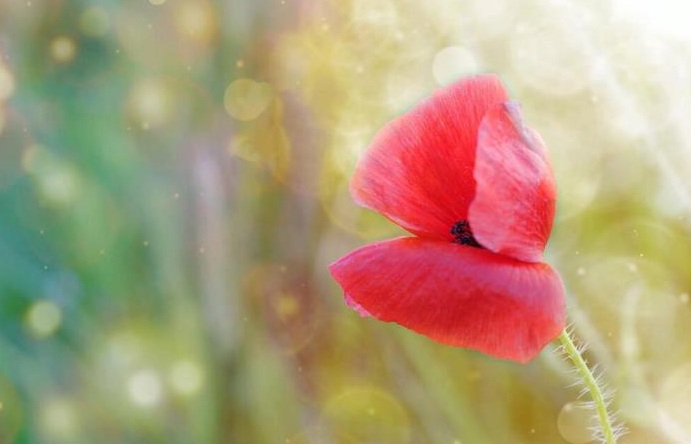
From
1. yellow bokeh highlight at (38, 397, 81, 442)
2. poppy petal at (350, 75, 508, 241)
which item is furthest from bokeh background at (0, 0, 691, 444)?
poppy petal at (350, 75, 508, 241)

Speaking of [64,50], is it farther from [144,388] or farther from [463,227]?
[463,227]

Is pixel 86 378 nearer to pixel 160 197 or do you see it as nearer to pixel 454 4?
pixel 160 197

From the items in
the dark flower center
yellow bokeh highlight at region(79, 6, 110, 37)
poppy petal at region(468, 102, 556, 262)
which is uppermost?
poppy petal at region(468, 102, 556, 262)

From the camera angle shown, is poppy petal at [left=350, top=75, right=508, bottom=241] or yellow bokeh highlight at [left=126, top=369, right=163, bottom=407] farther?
yellow bokeh highlight at [left=126, top=369, right=163, bottom=407]

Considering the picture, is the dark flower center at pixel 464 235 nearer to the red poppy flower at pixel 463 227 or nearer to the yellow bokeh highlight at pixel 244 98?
the red poppy flower at pixel 463 227

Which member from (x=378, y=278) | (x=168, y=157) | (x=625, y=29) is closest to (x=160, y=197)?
(x=168, y=157)

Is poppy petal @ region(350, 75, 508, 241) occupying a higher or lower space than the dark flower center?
higher

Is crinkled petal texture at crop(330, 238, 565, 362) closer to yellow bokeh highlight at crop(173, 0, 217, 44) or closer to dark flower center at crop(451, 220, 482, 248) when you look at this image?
Result: dark flower center at crop(451, 220, 482, 248)
